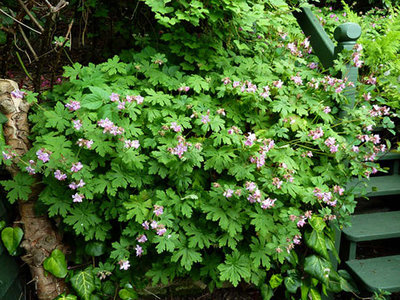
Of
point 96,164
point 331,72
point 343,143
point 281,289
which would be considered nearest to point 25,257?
point 96,164

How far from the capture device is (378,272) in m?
2.62

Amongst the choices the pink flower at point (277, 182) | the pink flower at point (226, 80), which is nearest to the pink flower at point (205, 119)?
the pink flower at point (226, 80)

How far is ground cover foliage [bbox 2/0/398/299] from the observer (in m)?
2.21

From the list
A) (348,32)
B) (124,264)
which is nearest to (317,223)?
(124,264)

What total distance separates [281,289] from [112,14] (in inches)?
115

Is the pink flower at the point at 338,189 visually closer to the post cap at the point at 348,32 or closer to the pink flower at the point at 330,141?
the pink flower at the point at 330,141

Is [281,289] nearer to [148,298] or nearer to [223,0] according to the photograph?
[148,298]

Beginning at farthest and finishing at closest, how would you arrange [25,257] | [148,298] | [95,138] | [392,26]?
[392,26] → [148,298] → [25,257] → [95,138]

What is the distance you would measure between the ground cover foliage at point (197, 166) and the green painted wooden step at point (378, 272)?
0.11m

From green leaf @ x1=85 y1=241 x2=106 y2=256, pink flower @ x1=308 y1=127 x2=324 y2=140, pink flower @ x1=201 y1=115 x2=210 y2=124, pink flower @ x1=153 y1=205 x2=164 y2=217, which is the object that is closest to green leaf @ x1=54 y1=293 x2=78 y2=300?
green leaf @ x1=85 y1=241 x2=106 y2=256

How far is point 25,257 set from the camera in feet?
7.64

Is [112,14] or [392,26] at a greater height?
[112,14]

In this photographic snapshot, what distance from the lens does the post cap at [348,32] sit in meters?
2.67

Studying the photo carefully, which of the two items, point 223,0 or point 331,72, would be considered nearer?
point 223,0
